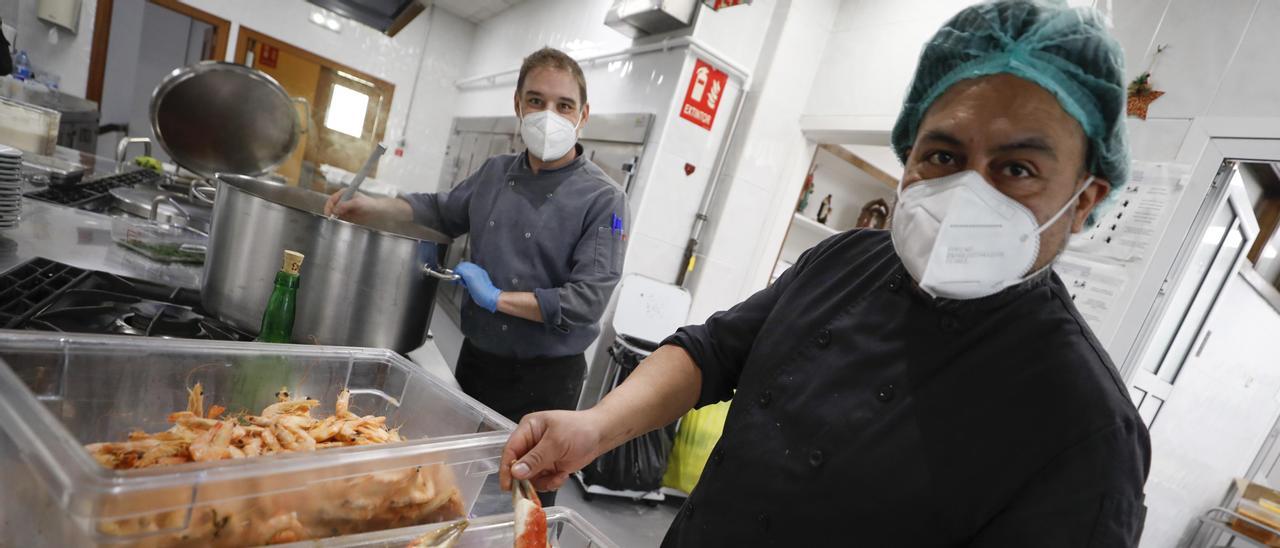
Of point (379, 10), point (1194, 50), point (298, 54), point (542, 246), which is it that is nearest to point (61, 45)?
point (298, 54)

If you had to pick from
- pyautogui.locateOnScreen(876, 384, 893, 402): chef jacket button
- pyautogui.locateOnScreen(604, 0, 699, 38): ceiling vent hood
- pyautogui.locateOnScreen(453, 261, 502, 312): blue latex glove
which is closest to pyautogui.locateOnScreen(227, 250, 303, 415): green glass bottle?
pyautogui.locateOnScreen(453, 261, 502, 312): blue latex glove

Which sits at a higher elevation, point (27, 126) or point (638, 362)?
point (27, 126)

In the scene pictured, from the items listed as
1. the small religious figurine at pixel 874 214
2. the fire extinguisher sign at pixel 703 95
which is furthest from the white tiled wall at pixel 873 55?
the small religious figurine at pixel 874 214

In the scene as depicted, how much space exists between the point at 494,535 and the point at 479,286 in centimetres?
99

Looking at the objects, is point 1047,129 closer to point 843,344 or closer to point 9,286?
point 843,344

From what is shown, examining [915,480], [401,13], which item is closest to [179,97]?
[401,13]

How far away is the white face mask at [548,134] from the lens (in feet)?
6.02

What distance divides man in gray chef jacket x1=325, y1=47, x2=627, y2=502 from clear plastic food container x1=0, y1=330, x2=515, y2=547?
2.35 ft

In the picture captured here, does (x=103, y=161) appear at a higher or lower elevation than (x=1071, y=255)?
lower

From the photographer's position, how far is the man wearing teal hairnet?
72 cm

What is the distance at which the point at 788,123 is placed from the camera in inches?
143

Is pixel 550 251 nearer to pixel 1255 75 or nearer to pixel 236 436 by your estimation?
pixel 236 436

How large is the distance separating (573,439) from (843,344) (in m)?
0.50

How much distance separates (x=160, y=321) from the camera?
122 centimetres
